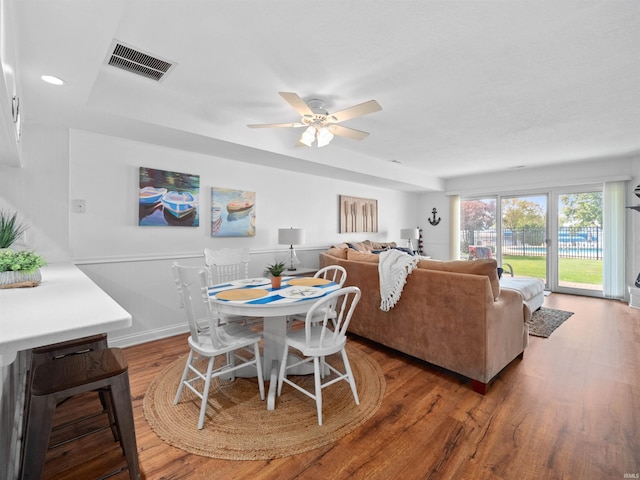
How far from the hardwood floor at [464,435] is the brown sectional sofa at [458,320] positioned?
7.0 inches

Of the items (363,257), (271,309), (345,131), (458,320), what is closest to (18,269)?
(271,309)

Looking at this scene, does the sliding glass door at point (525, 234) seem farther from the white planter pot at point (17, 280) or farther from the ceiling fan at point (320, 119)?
the white planter pot at point (17, 280)

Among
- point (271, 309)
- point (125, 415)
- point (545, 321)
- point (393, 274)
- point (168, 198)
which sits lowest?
point (545, 321)

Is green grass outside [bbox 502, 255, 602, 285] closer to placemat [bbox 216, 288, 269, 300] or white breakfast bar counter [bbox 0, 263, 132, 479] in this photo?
placemat [bbox 216, 288, 269, 300]

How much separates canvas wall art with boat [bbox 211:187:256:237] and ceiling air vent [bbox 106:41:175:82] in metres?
1.54

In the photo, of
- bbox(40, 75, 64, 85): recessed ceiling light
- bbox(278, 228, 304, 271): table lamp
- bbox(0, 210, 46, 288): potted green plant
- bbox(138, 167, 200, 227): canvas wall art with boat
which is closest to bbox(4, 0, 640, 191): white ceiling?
bbox(40, 75, 64, 85): recessed ceiling light

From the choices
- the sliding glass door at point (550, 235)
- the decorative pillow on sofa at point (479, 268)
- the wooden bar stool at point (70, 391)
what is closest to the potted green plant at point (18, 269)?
the wooden bar stool at point (70, 391)

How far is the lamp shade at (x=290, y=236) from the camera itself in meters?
4.01

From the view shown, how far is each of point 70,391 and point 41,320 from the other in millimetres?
395

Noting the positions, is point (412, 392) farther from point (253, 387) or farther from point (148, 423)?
point (148, 423)

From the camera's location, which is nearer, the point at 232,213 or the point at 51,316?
the point at 51,316

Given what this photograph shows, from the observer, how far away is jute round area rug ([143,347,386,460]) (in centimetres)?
168

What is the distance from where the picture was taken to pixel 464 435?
5.80ft

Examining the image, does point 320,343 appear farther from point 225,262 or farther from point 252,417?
point 225,262
